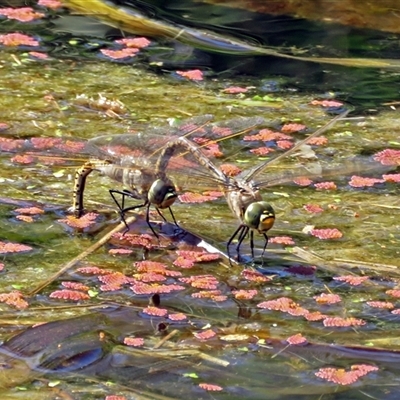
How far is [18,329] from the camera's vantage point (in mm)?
4312

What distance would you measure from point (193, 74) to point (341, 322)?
355 cm

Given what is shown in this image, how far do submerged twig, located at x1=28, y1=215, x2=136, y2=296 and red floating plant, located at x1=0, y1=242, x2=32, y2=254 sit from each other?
227mm

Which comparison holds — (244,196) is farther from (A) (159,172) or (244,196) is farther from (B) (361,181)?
(B) (361,181)

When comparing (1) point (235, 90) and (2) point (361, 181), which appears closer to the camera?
(2) point (361, 181)

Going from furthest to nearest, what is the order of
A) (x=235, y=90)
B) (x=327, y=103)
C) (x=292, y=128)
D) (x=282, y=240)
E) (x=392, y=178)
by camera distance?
(x=235, y=90) → (x=327, y=103) → (x=292, y=128) → (x=392, y=178) → (x=282, y=240)

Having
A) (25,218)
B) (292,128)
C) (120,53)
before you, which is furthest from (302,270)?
(120,53)

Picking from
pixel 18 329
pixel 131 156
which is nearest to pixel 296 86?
pixel 131 156

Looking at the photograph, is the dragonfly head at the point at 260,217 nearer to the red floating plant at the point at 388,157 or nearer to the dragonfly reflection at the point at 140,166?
the dragonfly reflection at the point at 140,166

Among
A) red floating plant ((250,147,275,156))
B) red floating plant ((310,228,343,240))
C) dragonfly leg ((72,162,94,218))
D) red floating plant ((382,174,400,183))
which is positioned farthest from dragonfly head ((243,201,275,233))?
red floating plant ((250,147,275,156))

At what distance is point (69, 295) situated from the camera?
182 inches

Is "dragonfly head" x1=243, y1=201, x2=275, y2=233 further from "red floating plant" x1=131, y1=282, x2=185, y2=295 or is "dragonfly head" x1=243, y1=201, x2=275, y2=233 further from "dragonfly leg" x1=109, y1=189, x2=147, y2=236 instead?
"dragonfly leg" x1=109, y1=189, x2=147, y2=236

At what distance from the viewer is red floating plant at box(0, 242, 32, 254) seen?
5040mm

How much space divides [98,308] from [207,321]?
42cm

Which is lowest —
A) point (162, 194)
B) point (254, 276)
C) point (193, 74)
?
point (254, 276)
